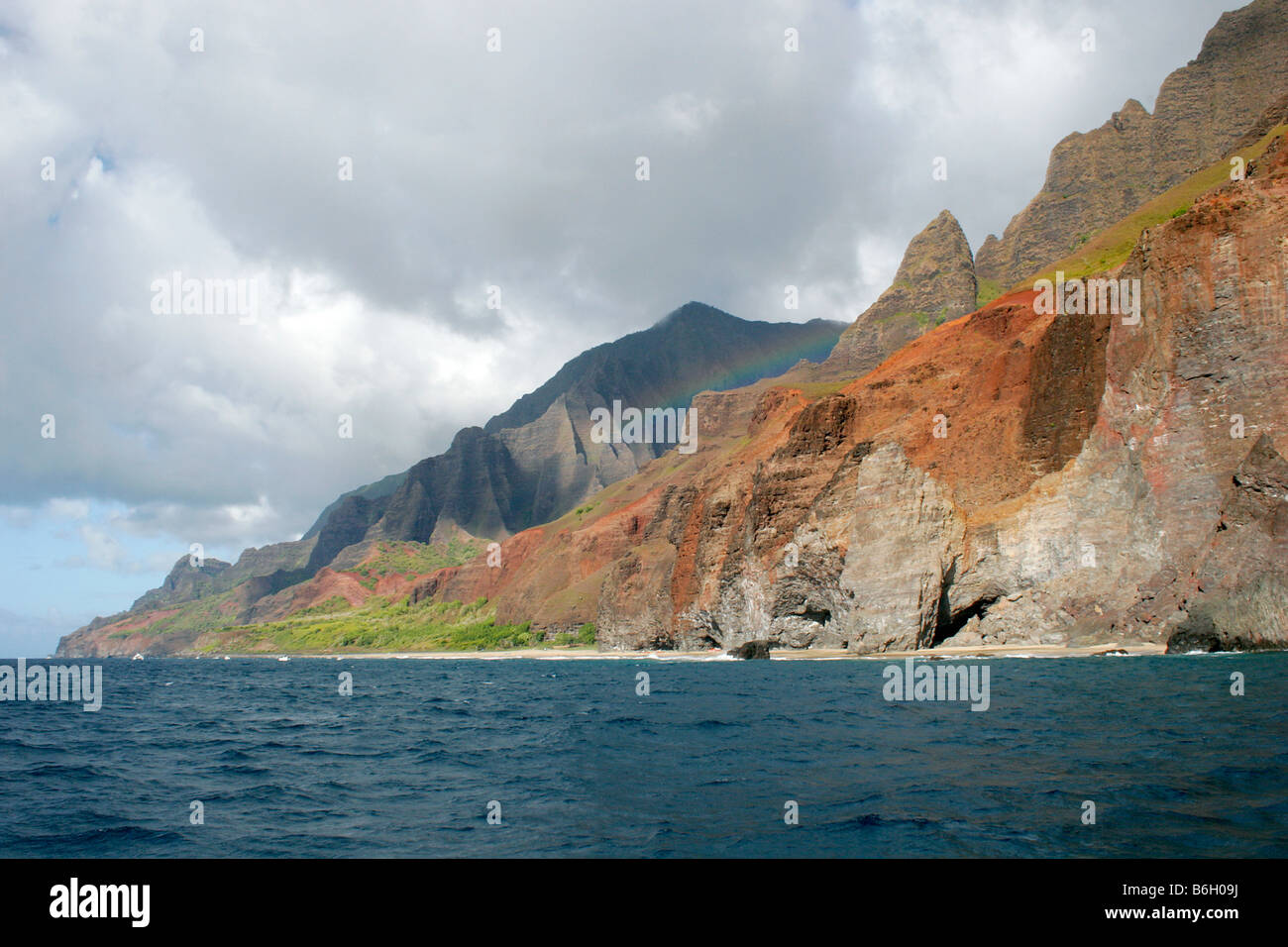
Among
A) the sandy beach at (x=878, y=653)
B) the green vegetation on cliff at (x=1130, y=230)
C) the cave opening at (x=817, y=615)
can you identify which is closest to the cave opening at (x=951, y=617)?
the sandy beach at (x=878, y=653)

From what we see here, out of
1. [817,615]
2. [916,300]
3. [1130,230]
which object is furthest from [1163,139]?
[817,615]

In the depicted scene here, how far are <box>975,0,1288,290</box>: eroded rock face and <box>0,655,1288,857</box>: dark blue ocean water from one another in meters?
148

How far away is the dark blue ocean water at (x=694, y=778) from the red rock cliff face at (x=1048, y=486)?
23221mm

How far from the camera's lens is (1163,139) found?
157625 millimetres

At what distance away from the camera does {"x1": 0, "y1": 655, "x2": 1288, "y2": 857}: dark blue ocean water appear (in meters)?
12.8

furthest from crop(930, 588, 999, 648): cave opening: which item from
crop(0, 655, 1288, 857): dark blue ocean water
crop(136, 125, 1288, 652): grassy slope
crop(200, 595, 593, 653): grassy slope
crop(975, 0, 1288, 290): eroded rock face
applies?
crop(975, 0, 1288, 290): eroded rock face

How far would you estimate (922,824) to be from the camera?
13266 mm

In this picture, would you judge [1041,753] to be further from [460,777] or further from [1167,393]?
[1167,393]

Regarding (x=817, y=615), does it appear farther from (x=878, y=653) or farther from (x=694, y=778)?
(x=694, y=778)

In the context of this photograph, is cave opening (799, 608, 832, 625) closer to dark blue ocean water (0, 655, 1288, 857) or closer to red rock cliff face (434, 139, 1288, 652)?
red rock cliff face (434, 139, 1288, 652)

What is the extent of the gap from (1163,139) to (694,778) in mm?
189320
